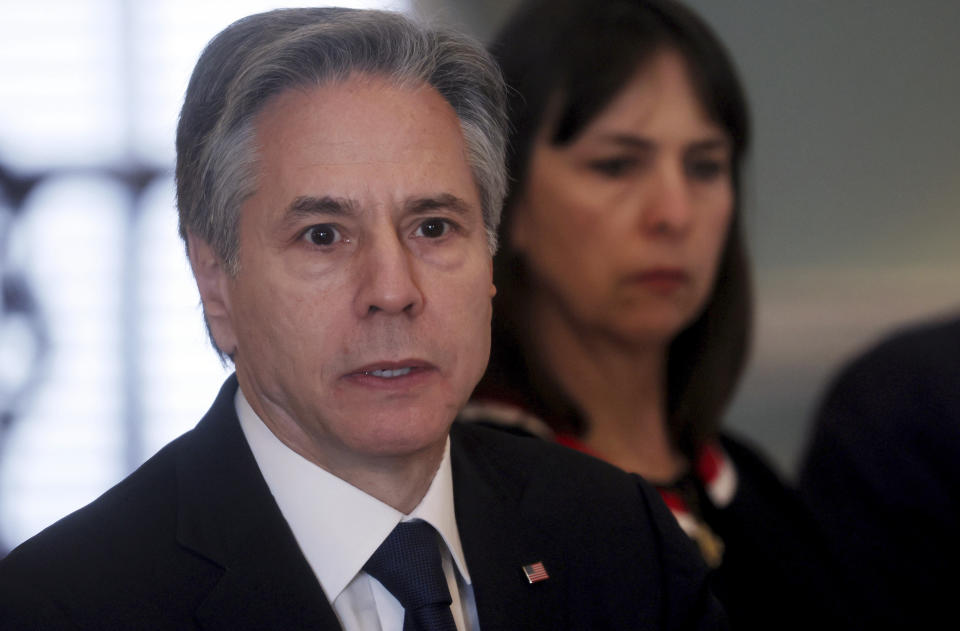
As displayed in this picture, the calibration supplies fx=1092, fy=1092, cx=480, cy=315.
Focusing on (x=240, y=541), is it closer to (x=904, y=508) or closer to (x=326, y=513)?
→ (x=326, y=513)

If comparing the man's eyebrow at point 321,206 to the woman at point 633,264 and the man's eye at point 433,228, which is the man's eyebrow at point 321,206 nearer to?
the man's eye at point 433,228

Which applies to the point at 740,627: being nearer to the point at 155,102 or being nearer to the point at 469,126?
the point at 469,126

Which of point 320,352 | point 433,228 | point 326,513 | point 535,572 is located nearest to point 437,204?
point 433,228

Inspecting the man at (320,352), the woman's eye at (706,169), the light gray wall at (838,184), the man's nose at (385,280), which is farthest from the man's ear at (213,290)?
the light gray wall at (838,184)

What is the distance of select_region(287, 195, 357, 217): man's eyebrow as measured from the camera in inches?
59.8

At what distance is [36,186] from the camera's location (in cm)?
287

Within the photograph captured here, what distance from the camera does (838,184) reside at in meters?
2.99

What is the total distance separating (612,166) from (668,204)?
17 centimetres

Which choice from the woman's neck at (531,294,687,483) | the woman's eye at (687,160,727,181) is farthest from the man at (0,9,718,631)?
the woman's eye at (687,160,727,181)

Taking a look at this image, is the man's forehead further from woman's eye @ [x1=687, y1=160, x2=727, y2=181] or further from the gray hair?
woman's eye @ [x1=687, y1=160, x2=727, y2=181]

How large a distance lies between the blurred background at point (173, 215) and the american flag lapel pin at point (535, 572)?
4.26 ft

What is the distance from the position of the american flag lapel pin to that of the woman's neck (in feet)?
2.96

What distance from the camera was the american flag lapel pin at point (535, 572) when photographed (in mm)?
1728

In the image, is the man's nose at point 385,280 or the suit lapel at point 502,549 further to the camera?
the suit lapel at point 502,549
